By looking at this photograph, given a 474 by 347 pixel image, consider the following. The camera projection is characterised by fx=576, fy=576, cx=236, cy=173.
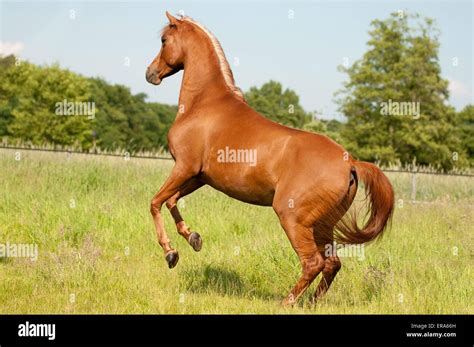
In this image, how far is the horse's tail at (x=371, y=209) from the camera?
5.88m

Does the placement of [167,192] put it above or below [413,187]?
below

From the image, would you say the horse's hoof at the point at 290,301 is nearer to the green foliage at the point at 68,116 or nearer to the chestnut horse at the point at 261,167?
the chestnut horse at the point at 261,167

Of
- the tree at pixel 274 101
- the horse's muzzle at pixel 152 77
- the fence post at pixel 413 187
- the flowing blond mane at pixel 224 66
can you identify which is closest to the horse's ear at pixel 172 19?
the flowing blond mane at pixel 224 66

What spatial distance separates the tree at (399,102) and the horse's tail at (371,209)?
37.0m

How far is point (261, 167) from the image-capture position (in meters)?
5.85

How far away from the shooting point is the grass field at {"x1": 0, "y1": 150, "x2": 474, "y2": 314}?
6.14 meters

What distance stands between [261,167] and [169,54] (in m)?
1.99

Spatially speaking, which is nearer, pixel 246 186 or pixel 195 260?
pixel 246 186

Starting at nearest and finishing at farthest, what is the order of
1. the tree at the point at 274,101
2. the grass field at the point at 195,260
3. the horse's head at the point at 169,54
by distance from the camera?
the grass field at the point at 195,260 → the horse's head at the point at 169,54 → the tree at the point at 274,101

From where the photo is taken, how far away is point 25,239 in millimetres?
9062

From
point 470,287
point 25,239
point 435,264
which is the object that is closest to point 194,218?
point 25,239

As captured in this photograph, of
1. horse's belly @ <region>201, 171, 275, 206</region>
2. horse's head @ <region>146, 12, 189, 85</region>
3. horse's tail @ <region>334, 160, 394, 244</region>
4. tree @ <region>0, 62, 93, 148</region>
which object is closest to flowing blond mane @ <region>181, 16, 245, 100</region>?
horse's head @ <region>146, 12, 189, 85</region>

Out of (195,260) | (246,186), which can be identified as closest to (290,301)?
(246,186)

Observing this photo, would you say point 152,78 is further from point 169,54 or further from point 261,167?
point 261,167
